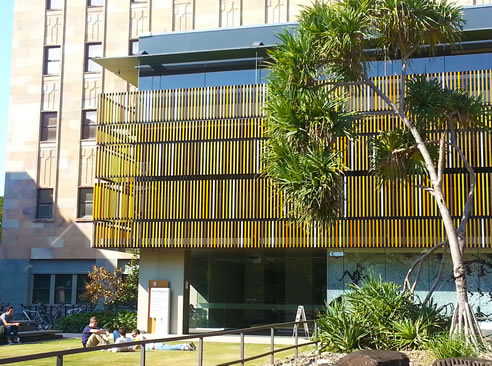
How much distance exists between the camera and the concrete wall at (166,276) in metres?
27.9

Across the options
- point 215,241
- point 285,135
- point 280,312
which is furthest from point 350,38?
point 280,312

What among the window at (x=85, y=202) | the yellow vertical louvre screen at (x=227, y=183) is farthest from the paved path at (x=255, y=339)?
the window at (x=85, y=202)

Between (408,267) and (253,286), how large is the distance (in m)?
7.46

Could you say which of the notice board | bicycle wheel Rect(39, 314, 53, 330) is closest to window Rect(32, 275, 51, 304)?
bicycle wheel Rect(39, 314, 53, 330)

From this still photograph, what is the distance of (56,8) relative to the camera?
1699 inches

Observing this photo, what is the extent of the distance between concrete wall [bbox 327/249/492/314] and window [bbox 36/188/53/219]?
804 inches

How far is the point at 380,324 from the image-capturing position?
56.1ft

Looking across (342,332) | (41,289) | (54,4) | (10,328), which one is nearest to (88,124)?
(54,4)

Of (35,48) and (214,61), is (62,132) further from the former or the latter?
(214,61)

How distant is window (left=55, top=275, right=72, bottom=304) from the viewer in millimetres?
40438

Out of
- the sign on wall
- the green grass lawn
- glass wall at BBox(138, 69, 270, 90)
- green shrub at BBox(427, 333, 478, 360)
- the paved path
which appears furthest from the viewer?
glass wall at BBox(138, 69, 270, 90)

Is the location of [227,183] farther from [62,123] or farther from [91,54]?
[91,54]

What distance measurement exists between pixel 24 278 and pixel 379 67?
80.6 feet

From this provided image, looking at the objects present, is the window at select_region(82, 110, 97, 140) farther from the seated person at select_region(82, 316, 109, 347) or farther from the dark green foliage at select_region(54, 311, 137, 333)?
the seated person at select_region(82, 316, 109, 347)
